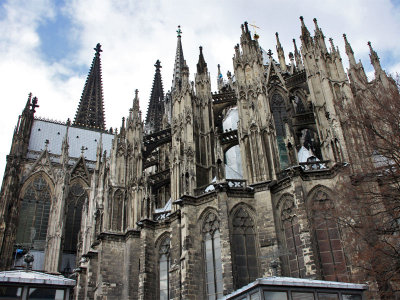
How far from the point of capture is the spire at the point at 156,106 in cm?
6381

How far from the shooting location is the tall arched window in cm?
2658

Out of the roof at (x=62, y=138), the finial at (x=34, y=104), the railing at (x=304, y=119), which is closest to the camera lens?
the railing at (x=304, y=119)

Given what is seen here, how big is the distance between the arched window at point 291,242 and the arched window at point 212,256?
337 centimetres

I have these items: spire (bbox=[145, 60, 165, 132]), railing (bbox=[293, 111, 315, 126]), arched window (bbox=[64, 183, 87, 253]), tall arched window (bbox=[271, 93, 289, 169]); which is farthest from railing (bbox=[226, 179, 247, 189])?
spire (bbox=[145, 60, 165, 132])

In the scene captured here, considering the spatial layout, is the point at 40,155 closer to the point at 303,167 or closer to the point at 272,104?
the point at 272,104

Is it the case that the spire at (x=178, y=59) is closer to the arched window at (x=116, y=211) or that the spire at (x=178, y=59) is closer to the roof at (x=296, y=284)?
the arched window at (x=116, y=211)

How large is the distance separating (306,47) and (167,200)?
45.3 ft

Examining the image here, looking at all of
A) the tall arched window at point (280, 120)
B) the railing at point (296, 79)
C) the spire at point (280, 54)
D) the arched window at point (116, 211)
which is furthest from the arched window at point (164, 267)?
the spire at point (280, 54)

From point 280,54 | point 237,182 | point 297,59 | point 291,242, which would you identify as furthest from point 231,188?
point 280,54

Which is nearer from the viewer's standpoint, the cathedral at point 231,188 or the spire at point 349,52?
the cathedral at point 231,188

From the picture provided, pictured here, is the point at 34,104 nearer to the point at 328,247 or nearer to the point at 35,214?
the point at 35,214

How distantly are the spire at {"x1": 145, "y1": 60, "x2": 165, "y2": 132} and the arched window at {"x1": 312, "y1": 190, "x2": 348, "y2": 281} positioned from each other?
42119mm

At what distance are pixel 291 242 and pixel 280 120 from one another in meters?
9.29

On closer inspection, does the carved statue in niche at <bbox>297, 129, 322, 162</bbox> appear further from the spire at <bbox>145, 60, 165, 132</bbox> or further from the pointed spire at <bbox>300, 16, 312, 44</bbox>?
the spire at <bbox>145, 60, 165, 132</bbox>
